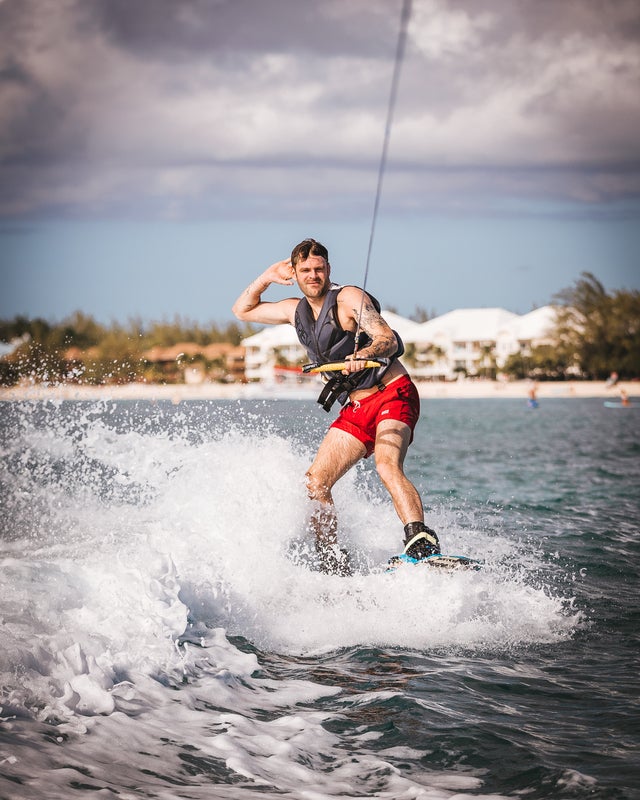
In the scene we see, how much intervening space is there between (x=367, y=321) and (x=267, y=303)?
822mm

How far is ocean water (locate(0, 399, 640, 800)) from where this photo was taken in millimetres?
2953

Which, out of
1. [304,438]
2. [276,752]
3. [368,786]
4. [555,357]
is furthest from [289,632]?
[555,357]

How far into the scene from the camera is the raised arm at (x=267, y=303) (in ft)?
17.5

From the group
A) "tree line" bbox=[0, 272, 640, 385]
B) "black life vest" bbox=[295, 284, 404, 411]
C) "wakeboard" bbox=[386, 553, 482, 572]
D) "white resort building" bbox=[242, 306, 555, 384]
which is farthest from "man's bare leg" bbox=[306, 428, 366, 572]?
"white resort building" bbox=[242, 306, 555, 384]

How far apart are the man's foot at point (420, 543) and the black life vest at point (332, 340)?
91 cm

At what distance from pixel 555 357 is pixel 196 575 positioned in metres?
85.3

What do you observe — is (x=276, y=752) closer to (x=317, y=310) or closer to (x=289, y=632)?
(x=289, y=632)

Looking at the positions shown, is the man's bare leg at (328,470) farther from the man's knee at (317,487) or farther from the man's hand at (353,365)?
the man's hand at (353,365)

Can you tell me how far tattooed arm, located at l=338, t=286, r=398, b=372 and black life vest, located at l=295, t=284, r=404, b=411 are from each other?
4 cm

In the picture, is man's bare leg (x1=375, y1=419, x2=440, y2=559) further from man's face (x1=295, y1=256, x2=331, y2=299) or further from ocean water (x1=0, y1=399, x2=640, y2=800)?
man's face (x1=295, y1=256, x2=331, y2=299)

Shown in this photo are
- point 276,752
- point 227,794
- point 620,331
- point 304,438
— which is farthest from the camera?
point 620,331

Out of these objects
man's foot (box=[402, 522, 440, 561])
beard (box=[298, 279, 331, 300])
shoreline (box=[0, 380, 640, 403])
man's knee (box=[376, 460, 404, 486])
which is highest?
beard (box=[298, 279, 331, 300])

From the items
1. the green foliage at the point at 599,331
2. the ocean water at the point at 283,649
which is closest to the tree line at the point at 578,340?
the green foliage at the point at 599,331

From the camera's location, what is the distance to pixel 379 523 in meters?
6.79
